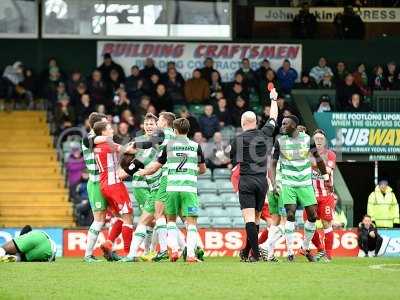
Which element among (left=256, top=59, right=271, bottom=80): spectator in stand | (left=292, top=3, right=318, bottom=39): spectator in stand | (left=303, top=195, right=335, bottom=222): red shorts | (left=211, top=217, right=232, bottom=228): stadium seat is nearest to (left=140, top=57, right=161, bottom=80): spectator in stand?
(left=256, top=59, right=271, bottom=80): spectator in stand

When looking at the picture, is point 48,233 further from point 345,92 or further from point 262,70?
point 345,92

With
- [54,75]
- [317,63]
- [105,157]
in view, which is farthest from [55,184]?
[105,157]

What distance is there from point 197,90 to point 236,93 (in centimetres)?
105

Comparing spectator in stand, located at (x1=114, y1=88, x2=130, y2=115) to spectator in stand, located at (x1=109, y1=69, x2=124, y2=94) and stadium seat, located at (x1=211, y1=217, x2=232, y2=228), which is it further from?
stadium seat, located at (x1=211, y1=217, x2=232, y2=228)

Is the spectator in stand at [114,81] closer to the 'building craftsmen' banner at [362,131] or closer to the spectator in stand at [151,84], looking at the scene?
the spectator in stand at [151,84]

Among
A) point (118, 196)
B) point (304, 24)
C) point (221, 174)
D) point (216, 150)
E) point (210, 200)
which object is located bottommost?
point (210, 200)

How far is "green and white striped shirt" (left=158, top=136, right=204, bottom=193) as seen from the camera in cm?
1802

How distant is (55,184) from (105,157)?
1244 centimetres

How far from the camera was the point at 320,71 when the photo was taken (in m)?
33.7

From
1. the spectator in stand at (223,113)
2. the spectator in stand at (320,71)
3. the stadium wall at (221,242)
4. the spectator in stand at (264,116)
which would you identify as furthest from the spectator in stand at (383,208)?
the spectator in stand at (320,71)

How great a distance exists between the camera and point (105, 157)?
18938mm

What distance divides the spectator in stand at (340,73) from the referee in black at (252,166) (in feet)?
48.7

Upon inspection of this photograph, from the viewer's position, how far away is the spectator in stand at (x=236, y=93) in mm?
32156

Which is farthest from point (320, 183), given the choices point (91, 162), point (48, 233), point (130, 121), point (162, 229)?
point (130, 121)
